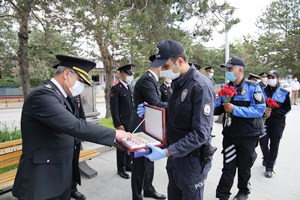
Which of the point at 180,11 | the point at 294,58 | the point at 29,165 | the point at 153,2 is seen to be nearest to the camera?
the point at 29,165

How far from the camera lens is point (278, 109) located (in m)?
4.59

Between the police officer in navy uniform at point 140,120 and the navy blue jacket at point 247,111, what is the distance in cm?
94

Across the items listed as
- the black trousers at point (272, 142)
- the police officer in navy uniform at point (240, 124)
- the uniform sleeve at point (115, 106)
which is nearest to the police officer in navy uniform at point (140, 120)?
the police officer in navy uniform at point (240, 124)

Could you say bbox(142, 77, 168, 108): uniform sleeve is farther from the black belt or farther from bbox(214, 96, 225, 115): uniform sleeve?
the black belt

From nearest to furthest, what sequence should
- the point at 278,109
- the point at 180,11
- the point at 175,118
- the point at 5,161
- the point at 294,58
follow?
the point at 175,118
the point at 5,161
the point at 278,109
the point at 180,11
the point at 294,58

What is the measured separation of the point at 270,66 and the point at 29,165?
27.6 metres

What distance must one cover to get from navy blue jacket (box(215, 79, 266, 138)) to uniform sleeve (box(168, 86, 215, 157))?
50.7 inches

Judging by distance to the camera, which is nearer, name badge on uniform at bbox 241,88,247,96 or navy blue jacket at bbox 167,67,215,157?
navy blue jacket at bbox 167,67,215,157

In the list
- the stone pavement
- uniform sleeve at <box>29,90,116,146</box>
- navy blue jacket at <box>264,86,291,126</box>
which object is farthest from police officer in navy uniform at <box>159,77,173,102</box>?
uniform sleeve at <box>29,90,116,146</box>

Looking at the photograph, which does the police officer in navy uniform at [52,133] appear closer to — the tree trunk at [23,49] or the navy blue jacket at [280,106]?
the navy blue jacket at [280,106]

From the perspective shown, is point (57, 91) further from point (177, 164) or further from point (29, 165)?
point (177, 164)

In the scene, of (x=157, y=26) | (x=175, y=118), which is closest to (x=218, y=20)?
(x=157, y=26)

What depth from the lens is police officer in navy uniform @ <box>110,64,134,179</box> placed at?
4.54 metres

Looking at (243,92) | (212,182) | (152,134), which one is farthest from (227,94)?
(212,182)
